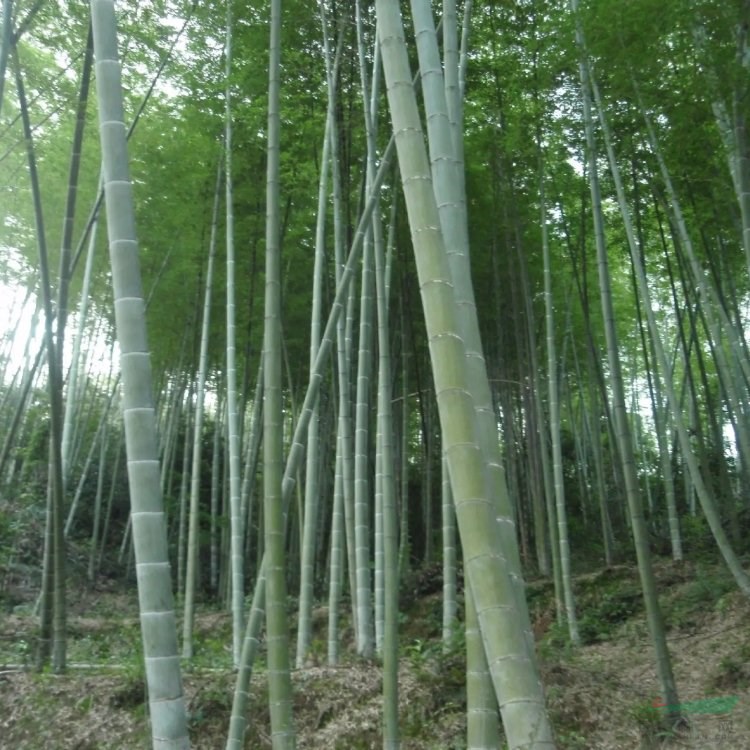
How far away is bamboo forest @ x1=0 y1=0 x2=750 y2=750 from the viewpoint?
2197 mm

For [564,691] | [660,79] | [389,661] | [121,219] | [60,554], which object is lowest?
[564,691]

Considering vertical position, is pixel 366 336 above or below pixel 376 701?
above

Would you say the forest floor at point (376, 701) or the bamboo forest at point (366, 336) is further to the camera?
the forest floor at point (376, 701)

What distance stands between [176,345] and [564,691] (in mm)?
7284

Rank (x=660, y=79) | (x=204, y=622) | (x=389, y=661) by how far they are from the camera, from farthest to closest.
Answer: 1. (x=204, y=622)
2. (x=660, y=79)
3. (x=389, y=661)

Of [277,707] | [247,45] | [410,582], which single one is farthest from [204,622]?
[277,707]

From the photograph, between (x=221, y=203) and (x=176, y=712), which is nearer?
(x=176, y=712)

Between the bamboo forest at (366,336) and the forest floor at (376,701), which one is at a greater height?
the bamboo forest at (366,336)

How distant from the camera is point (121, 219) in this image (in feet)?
7.46

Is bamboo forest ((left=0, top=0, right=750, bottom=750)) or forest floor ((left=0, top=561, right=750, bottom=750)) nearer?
bamboo forest ((left=0, top=0, right=750, bottom=750))

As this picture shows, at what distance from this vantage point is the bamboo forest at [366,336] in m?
2.20

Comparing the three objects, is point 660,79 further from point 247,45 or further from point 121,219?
point 121,219

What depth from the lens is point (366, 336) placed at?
4.35 m

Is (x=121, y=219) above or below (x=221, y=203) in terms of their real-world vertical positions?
below
